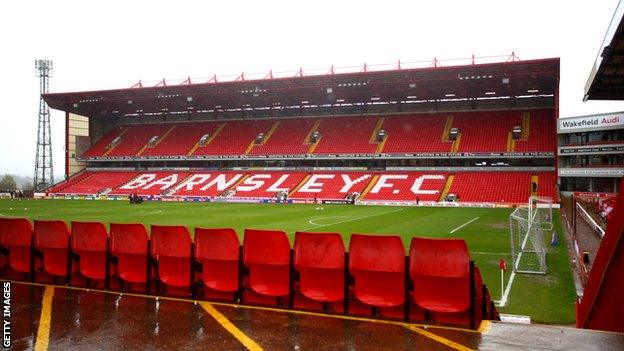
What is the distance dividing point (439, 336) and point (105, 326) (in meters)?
3.79

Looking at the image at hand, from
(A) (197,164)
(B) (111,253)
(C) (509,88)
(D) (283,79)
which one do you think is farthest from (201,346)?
(A) (197,164)

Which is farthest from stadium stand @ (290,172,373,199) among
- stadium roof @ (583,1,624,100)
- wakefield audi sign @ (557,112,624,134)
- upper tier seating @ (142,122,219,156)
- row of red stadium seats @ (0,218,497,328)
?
row of red stadium seats @ (0,218,497,328)

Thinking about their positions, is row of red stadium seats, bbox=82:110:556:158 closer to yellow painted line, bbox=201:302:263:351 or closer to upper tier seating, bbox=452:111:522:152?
upper tier seating, bbox=452:111:522:152

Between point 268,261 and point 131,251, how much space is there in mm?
2336

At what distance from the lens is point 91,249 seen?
750 centimetres

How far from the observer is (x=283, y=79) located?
46375 millimetres

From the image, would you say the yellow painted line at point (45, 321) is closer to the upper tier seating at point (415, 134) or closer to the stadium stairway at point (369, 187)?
the stadium stairway at point (369, 187)

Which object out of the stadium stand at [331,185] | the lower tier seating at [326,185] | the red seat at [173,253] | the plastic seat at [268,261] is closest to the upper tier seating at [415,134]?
the lower tier seating at [326,185]

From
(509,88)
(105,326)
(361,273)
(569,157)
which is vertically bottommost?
(105,326)

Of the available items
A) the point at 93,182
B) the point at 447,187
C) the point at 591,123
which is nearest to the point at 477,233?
the point at 447,187

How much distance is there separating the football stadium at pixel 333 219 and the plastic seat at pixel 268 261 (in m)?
0.03

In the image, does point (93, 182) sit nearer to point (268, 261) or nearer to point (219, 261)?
point (219, 261)

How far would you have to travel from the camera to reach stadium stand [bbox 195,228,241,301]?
260 inches

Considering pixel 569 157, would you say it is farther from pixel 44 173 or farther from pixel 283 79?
pixel 44 173
